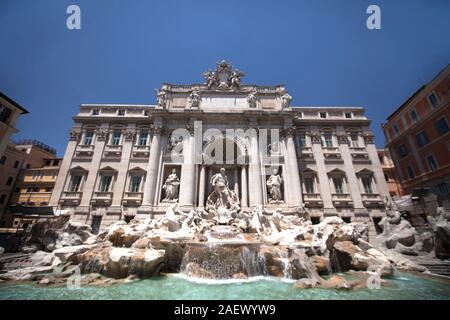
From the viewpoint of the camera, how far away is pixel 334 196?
18.5 metres

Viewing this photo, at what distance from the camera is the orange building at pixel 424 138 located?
61.2 feet

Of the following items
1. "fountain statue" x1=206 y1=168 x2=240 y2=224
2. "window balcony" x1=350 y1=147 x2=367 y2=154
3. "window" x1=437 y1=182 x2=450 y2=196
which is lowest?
"fountain statue" x1=206 y1=168 x2=240 y2=224

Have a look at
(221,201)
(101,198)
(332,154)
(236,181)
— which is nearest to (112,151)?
(101,198)

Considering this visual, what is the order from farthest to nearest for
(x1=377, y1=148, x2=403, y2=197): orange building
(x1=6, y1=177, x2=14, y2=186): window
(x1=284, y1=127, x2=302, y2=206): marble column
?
(x1=6, y1=177, x2=14, y2=186): window < (x1=377, y1=148, x2=403, y2=197): orange building < (x1=284, y1=127, x2=302, y2=206): marble column

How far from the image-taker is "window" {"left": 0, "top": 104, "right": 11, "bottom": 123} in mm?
15617

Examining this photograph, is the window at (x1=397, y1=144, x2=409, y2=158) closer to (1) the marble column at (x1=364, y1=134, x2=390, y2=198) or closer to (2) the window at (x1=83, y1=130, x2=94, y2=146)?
(1) the marble column at (x1=364, y1=134, x2=390, y2=198)

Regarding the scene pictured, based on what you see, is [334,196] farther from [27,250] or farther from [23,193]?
[23,193]

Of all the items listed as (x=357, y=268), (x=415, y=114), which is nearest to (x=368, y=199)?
(x=357, y=268)

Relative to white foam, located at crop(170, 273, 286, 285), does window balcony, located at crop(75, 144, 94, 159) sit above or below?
above

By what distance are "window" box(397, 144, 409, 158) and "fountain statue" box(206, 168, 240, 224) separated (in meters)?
23.6

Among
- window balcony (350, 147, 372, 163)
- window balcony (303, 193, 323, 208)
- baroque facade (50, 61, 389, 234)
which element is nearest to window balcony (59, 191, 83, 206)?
baroque facade (50, 61, 389, 234)
